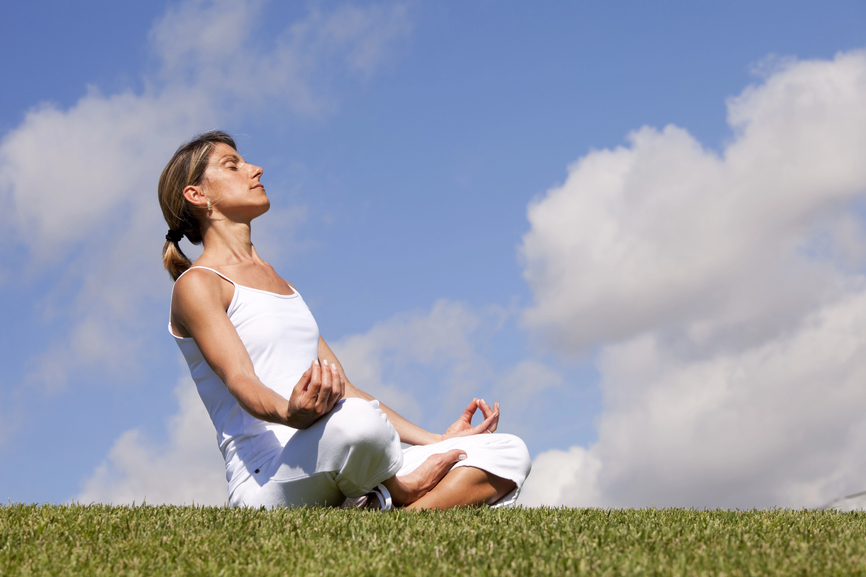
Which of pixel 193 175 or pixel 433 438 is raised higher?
pixel 193 175

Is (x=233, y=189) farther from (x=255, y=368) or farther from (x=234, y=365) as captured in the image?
(x=234, y=365)

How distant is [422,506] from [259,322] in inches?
63.7

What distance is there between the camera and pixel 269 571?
2.86 m

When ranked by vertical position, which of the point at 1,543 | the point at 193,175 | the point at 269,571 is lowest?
the point at 269,571

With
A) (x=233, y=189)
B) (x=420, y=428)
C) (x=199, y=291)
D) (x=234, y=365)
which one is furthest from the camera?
(x=420, y=428)

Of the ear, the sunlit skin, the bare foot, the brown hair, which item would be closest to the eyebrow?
the sunlit skin

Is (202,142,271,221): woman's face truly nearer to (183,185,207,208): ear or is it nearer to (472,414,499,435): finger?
(183,185,207,208): ear

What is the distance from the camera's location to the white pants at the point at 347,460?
4051 millimetres

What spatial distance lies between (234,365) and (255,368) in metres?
0.49

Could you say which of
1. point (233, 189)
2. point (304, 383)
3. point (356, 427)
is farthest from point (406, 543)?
point (233, 189)

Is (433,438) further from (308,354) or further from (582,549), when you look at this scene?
(582,549)

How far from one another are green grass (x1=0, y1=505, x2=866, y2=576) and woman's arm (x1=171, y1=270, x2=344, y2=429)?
584mm

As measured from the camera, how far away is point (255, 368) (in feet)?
15.5

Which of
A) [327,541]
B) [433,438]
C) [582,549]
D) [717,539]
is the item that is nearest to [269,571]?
[327,541]
